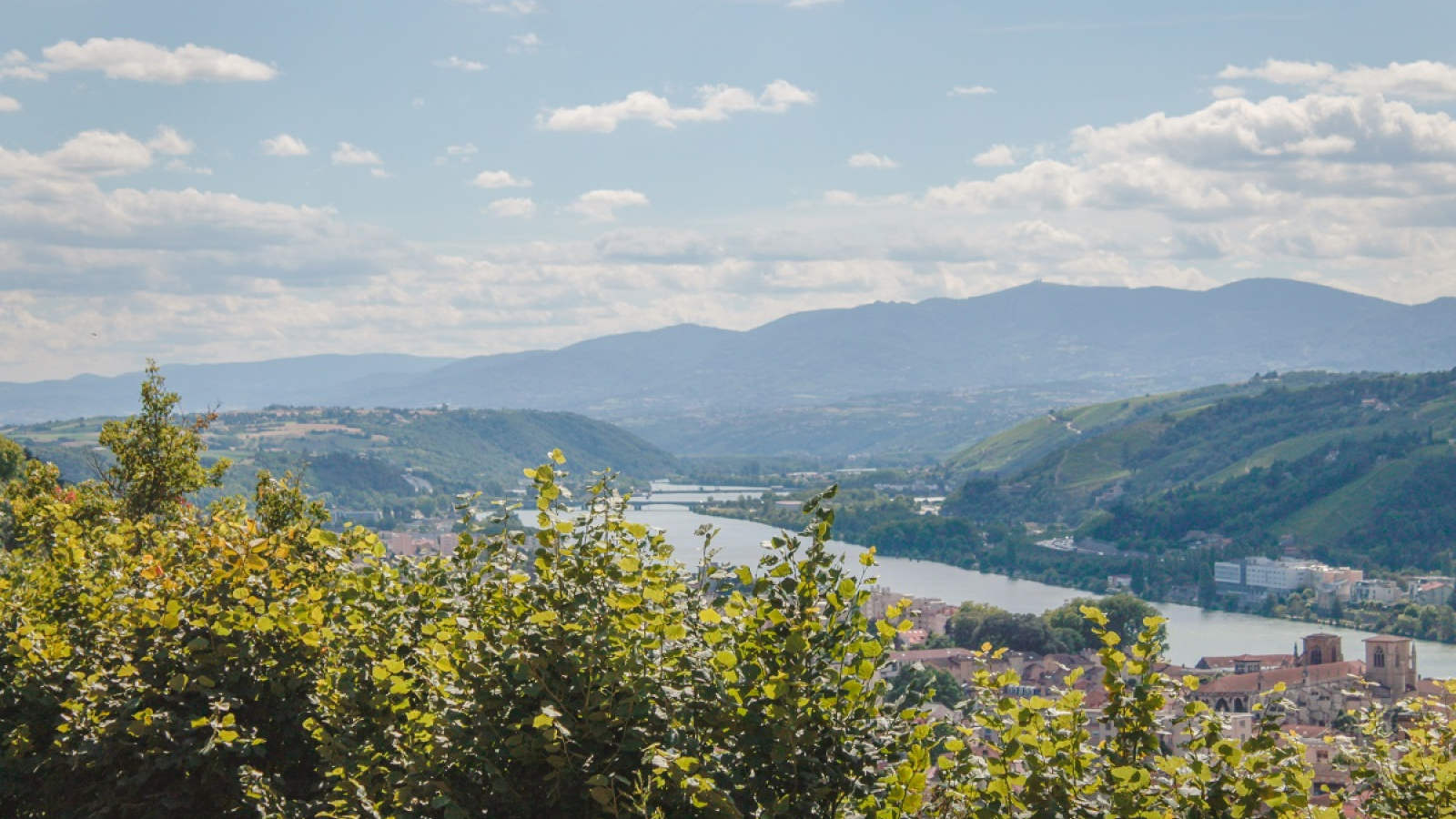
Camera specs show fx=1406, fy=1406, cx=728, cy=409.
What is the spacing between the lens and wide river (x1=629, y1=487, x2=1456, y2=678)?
58594mm

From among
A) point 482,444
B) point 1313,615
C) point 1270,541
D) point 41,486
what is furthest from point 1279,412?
point 41,486

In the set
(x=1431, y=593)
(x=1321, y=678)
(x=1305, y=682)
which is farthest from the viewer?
(x=1431, y=593)

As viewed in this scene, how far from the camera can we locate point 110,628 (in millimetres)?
6129

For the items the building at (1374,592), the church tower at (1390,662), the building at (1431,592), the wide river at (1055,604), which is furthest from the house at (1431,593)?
the church tower at (1390,662)

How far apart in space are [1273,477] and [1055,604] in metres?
41.9

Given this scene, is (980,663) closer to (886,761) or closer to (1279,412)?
(886,761)

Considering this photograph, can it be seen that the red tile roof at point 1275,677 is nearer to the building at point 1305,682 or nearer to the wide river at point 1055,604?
the building at point 1305,682

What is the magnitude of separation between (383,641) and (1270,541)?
9475 centimetres

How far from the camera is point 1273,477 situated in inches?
4190

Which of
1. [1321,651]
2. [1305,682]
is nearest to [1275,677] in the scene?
[1305,682]

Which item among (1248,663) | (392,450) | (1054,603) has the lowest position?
(1054,603)

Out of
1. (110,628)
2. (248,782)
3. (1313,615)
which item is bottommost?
(1313,615)

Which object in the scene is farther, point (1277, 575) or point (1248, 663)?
point (1277, 575)

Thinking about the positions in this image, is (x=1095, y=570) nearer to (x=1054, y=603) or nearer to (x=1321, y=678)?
(x=1054, y=603)
